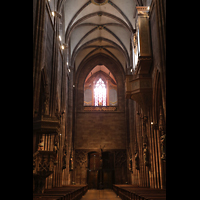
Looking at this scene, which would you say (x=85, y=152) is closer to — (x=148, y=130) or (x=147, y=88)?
(x=148, y=130)

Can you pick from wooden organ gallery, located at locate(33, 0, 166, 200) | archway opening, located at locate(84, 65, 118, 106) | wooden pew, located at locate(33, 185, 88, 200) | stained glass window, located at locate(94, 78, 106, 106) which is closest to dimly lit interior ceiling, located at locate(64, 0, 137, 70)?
wooden organ gallery, located at locate(33, 0, 166, 200)

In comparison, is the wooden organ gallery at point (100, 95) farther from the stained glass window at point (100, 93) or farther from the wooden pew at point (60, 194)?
the wooden pew at point (60, 194)

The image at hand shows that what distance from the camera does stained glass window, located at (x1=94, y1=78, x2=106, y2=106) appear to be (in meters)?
29.4

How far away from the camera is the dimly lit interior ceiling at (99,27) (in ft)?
65.5

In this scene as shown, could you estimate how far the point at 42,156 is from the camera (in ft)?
32.2

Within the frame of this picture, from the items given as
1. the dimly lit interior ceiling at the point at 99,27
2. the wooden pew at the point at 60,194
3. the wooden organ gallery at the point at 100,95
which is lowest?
the wooden pew at the point at 60,194

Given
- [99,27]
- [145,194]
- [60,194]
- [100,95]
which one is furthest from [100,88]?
[145,194]

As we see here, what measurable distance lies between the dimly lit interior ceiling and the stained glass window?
3.61 m

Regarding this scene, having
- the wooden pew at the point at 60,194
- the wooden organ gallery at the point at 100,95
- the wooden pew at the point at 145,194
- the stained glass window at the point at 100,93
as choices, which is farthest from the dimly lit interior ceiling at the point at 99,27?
the wooden pew at the point at 145,194

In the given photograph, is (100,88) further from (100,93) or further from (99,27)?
(99,27)

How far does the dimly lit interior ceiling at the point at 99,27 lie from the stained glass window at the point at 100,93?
361 centimetres

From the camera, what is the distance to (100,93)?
29812 millimetres

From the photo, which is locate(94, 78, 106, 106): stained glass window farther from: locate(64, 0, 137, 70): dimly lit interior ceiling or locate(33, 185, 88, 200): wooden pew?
locate(33, 185, 88, 200): wooden pew
